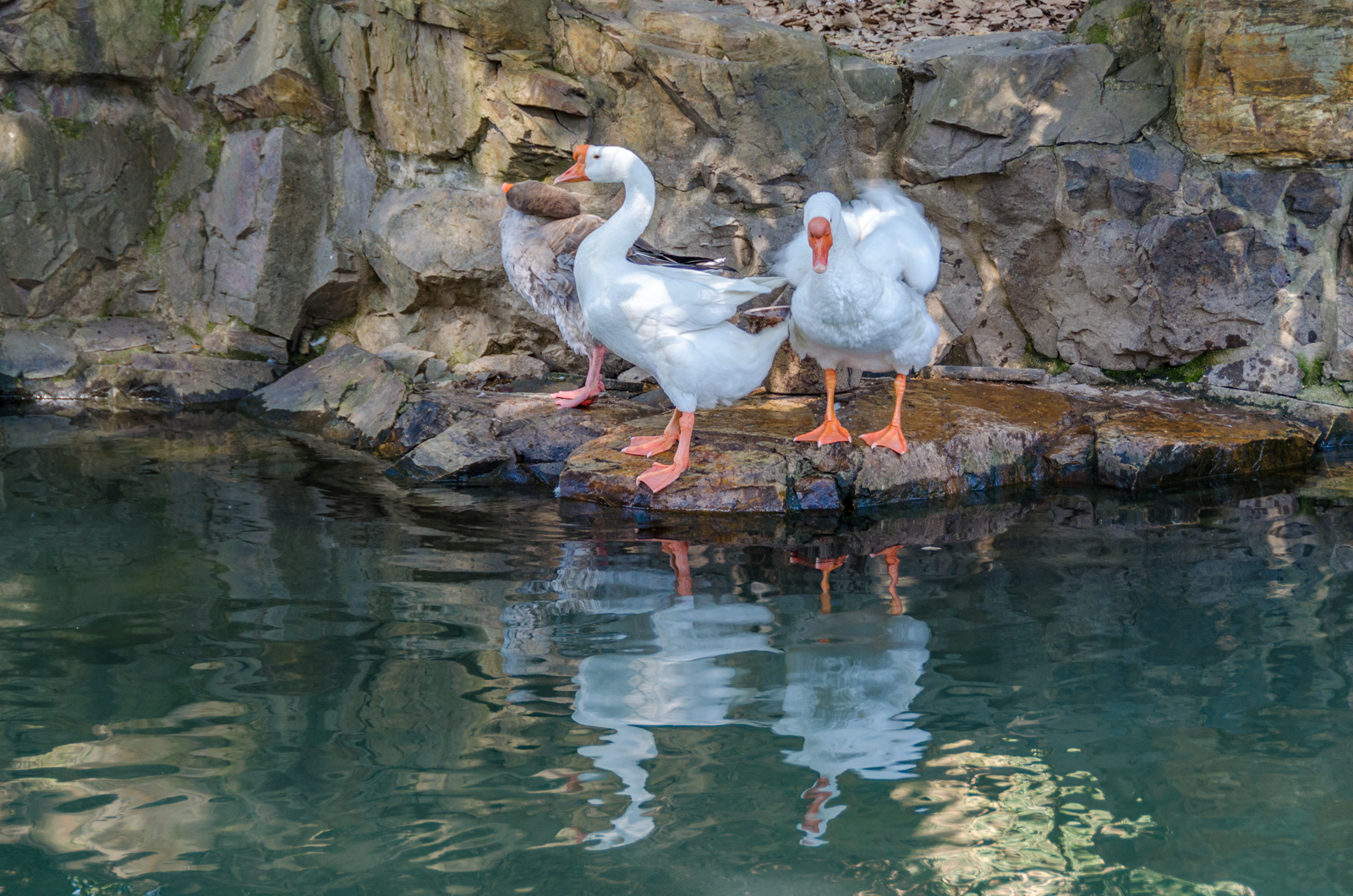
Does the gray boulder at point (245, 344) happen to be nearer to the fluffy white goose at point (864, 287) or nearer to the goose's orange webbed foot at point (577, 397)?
the goose's orange webbed foot at point (577, 397)

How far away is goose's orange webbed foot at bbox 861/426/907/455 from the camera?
4.66 m

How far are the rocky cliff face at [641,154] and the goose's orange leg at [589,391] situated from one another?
118 cm

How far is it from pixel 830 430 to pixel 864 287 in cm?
72

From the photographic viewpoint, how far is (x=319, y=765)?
223cm

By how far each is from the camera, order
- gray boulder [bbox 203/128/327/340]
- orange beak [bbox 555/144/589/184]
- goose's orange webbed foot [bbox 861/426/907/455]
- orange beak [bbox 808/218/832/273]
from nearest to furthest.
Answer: orange beak [bbox 808/218/832/273]
goose's orange webbed foot [bbox 861/426/907/455]
orange beak [bbox 555/144/589/184]
gray boulder [bbox 203/128/327/340]

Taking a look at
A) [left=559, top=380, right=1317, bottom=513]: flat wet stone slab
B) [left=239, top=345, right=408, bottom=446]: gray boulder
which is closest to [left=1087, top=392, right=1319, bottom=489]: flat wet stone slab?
[left=559, top=380, right=1317, bottom=513]: flat wet stone slab

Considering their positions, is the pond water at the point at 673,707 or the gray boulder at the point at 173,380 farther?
the gray boulder at the point at 173,380

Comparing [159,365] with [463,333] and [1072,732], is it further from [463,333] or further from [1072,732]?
[1072,732]

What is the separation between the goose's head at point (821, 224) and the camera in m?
4.01

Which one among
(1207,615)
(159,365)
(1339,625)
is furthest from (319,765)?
(159,365)

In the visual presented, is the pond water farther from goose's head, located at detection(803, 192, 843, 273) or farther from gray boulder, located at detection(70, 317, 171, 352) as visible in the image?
gray boulder, located at detection(70, 317, 171, 352)

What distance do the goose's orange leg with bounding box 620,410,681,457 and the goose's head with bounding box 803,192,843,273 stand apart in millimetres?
1037

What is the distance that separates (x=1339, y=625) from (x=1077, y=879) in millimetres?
1560

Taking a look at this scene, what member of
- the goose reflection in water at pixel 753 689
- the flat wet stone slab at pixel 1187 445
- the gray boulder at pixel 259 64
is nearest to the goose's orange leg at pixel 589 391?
the goose reflection in water at pixel 753 689
